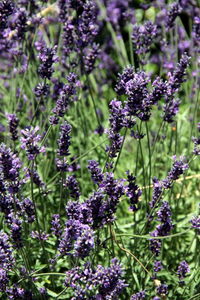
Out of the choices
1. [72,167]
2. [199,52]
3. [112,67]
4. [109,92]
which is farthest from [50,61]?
[112,67]

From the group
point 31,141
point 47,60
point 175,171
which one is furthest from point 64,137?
point 175,171

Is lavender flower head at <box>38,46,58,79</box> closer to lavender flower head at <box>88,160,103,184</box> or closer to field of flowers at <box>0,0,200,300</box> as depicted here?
field of flowers at <box>0,0,200,300</box>

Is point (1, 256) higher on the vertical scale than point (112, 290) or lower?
higher

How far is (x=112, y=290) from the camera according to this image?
1.97 m

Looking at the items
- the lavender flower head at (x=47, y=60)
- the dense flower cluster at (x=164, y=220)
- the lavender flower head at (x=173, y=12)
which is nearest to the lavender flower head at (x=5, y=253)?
the dense flower cluster at (x=164, y=220)

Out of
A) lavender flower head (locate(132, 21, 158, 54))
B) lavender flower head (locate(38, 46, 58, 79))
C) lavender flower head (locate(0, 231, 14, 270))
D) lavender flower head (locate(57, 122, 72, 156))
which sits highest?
lavender flower head (locate(132, 21, 158, 54))

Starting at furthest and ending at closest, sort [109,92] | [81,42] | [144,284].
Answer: [109,92], [81,42], [144,284]

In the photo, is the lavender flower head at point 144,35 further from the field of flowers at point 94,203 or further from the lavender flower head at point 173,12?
the lavender flower head at point 173,12

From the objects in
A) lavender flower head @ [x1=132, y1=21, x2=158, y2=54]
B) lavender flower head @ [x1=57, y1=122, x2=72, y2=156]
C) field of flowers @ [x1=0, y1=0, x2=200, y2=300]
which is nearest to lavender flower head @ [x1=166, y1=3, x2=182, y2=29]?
field of flowers @ [x1=0, y1=0, x2=200, y2=300]

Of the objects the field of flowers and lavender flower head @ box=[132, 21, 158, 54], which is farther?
lavender flower head @ box=[132, 21, 158, 54]

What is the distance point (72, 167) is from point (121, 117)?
115cm

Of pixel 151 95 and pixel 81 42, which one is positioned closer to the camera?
pixel 151 95

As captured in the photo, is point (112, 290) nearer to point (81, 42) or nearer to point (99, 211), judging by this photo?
point (99, 211)

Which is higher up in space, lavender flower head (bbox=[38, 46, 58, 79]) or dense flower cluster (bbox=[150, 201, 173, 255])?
lavender flower head (bbox=[38, 46, 58, 79])
